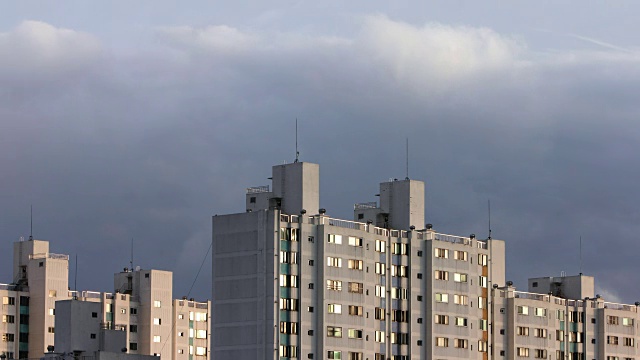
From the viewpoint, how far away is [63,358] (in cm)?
17975

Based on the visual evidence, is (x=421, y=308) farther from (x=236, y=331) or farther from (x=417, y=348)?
(x=236, y=331)

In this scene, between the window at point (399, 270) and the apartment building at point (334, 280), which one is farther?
the window at point (399, 270)

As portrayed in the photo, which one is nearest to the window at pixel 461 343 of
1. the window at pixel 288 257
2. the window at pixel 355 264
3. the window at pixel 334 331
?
the window at pixel 355 264

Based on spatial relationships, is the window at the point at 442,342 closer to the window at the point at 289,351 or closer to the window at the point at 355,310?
the window at the point at 355,310

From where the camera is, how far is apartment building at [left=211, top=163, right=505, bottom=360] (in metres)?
176

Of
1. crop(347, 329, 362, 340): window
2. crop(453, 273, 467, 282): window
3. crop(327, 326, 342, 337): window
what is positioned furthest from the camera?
crop(453, 273, 467, 282): window

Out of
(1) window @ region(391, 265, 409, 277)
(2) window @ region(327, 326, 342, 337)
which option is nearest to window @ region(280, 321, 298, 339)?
(2) window @ region(327, 326, 342, 337)

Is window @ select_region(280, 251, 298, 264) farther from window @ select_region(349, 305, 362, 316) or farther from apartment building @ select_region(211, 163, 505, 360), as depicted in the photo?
window @ select_region(349, 305, 362, 316)

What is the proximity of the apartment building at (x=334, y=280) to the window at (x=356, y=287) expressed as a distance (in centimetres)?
12

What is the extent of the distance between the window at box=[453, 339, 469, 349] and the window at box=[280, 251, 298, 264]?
27.6m

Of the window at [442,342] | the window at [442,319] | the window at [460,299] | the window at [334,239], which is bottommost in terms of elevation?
the window at [442,342]

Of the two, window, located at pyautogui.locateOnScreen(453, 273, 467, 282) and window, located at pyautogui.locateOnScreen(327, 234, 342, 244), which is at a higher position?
window, located at pyautogui.locateOnScreen(327, 234, 342, 244)

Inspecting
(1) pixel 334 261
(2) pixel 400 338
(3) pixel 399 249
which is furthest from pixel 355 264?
(2) pixel 400 338

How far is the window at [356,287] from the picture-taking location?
18144 cm
